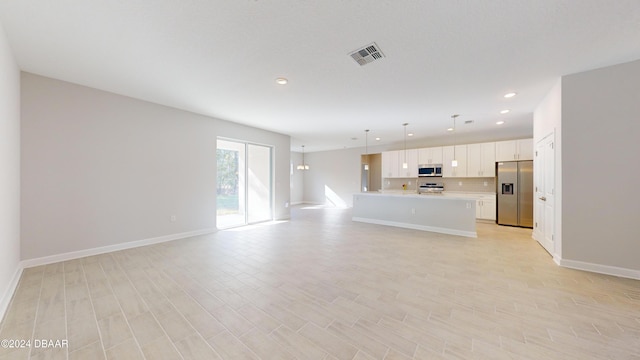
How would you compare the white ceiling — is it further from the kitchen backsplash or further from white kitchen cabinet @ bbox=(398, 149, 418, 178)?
white kitchen cabinet @ bbox=(398, 149, 418, 178)

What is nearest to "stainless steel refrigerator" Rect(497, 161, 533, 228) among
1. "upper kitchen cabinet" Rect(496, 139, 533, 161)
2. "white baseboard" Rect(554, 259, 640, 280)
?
"upper kitchen cabinet" Rect(496, 139, 533, 161)

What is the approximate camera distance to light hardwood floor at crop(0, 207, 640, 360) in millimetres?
1742

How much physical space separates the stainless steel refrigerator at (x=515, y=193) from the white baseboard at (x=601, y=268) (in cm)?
332

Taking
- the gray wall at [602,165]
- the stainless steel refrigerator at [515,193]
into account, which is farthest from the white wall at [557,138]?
the stainless steel refrigerator at [515,193]

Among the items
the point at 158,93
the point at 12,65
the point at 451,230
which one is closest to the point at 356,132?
the point at 451,230

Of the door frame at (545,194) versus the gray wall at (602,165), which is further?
the door frame at (545,194)

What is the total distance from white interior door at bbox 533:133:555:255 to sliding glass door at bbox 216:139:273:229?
Answer: 6.41 m

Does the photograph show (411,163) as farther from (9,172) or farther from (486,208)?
(9,172)

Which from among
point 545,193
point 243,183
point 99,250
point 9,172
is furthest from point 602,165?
point 99,250

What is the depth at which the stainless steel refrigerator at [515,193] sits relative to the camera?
20.1 ft

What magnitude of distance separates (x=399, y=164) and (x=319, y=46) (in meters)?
6.78

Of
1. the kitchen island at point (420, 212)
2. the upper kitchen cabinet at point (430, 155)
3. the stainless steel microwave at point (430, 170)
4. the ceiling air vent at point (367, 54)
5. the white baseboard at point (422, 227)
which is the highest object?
the ceiling air vent at point (367, 54)

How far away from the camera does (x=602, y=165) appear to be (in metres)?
3.14

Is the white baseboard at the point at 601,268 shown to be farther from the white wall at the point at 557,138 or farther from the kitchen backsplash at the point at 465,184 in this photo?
the kitchen backsplash at the point at 465,184
